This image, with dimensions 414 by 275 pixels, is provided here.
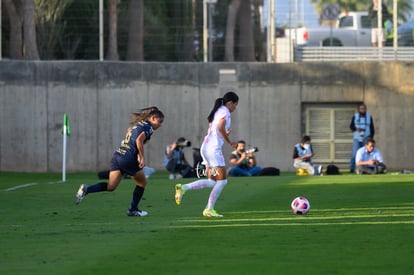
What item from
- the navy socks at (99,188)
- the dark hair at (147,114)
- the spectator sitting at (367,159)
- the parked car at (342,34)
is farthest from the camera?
the parked car at (342,34)

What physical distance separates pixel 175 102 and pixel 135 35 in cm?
321

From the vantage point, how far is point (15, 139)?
3850 cm

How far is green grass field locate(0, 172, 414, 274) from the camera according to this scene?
1041 centimetres

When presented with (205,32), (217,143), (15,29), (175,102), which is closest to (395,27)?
(205,32)

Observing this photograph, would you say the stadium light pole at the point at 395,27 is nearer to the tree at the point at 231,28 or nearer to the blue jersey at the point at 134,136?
the tree at the point at 231,28

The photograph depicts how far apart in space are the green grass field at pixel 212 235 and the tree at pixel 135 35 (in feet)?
58.4

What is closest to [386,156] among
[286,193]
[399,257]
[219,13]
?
[219,13]

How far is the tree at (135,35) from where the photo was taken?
133ft

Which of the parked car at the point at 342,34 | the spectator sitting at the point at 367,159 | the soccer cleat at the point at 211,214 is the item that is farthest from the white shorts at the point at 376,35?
the soccer cleat at the point at 211,214

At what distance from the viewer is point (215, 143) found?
16.9m

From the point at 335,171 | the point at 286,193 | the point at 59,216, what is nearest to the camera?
the point at 59,216

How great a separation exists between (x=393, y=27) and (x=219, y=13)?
6687 mm

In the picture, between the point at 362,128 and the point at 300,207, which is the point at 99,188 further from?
the point at 362,128

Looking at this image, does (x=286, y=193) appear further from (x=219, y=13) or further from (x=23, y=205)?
(x=219, y=13)
